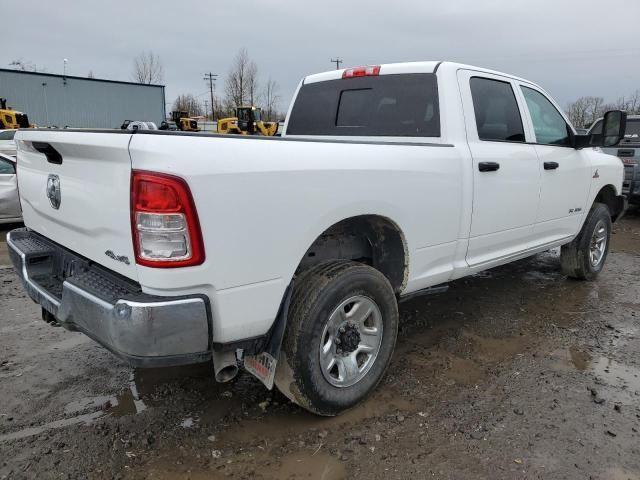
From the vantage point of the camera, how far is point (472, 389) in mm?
3355

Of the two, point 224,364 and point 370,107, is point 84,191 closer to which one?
point 224,364

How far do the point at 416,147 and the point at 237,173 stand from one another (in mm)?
1391

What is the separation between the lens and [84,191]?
251cm

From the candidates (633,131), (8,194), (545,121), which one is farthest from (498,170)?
(633,131)

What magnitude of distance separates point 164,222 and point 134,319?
0.42 m

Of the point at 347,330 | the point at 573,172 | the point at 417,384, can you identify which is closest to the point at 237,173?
the point at 347,330

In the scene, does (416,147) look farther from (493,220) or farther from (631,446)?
(631,446)

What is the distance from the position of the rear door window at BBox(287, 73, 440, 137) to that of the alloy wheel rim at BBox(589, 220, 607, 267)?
3036 mm

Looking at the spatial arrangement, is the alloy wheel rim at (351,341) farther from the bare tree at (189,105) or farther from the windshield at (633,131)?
the bare tree at (189,105)

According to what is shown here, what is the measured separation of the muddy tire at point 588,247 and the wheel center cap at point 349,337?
3.64 m

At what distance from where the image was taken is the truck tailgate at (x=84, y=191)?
2.24 m

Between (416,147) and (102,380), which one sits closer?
(416,147)

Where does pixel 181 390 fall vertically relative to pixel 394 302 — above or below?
below

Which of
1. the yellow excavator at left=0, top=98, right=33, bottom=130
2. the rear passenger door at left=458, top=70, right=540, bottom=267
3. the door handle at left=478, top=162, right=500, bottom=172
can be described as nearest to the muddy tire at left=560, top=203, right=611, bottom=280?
the rear passenger door at left=458, top=70, right=540, bottom=267
